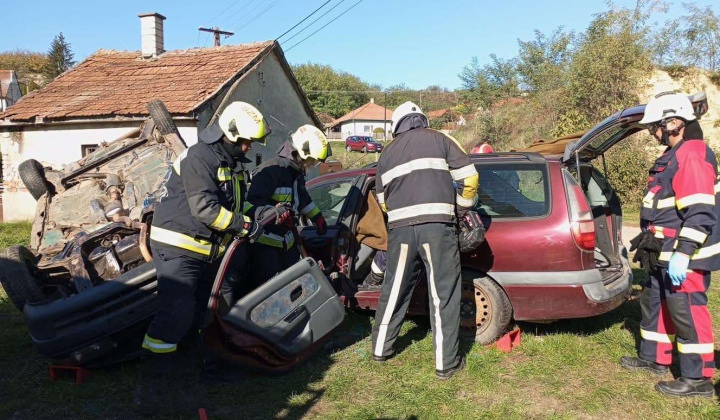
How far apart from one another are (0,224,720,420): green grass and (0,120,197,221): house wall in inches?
375

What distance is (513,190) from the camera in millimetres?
4504

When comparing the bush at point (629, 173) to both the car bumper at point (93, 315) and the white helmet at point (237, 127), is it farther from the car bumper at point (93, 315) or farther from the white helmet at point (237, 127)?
the car bumper at point (93, 315)

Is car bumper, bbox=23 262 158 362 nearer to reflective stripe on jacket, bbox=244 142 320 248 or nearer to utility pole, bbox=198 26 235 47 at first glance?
reflective stripe on jacket, bbox=244 142 320 248

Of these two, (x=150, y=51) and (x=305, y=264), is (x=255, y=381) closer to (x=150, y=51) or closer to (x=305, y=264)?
(x=305, y=264)

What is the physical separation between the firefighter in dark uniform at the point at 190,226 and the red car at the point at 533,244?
4.40 ft

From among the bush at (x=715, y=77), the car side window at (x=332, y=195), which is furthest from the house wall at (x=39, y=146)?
the bush at (x=715, y=77)

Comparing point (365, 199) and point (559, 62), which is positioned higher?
point (559, 62)

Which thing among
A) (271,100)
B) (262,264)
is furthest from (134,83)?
(262,264)

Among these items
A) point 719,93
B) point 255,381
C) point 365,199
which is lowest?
point 255,381

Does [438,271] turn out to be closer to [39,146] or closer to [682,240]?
[682,240]

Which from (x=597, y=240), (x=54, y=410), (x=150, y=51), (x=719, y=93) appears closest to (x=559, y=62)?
(x=719, y=93)

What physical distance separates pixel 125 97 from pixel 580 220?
12.1 m

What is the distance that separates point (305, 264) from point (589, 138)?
252 cm

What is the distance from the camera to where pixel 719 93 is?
17.8 meters
